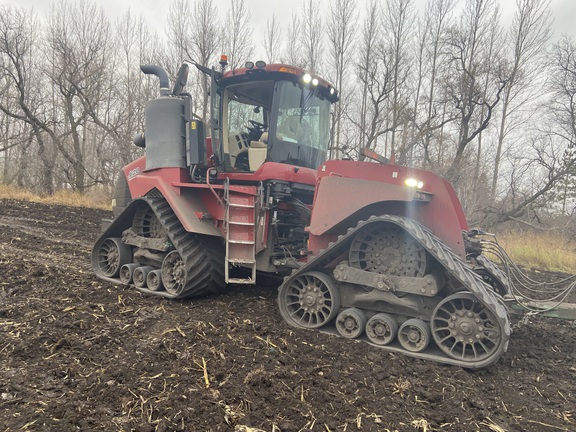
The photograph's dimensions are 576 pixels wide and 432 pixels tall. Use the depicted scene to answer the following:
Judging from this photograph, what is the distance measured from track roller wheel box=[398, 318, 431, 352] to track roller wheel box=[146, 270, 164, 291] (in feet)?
10.2

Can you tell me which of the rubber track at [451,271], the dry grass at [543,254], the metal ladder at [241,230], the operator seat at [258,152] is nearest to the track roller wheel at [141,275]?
the metal ladder at [241,230]

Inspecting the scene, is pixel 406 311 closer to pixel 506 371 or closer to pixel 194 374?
pixel 506 371

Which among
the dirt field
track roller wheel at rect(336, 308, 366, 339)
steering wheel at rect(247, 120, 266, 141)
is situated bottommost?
the dirt field

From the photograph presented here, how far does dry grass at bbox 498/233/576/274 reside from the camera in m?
10.4

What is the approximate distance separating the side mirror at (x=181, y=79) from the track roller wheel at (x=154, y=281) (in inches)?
93.6

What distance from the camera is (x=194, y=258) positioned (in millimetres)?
5066

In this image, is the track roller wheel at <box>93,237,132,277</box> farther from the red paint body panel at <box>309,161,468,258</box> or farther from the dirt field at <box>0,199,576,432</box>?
the red paint body panel at <box>309,161,468,258</box>

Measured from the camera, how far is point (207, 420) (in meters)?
2.45

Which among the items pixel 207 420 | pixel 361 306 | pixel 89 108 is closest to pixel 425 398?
pixel 361 306

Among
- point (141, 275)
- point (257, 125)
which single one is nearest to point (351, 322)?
point (257, 125)

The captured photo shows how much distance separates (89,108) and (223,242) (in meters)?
17.9

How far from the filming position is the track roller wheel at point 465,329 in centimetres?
334

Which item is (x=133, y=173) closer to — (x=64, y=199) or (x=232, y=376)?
(x=232, y=376)

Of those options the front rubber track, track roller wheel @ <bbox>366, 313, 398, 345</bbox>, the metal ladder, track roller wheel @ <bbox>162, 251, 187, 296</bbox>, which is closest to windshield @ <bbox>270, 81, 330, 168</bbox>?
the metal ladder
